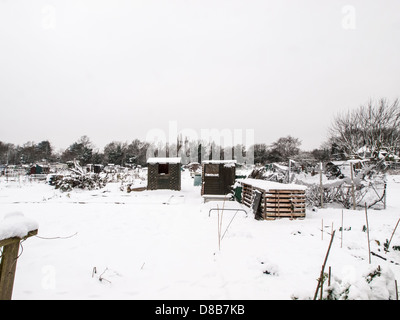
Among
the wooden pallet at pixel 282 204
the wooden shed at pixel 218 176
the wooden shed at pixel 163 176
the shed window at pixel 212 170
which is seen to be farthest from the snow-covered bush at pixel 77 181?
the wooden pallet at pixel 282 204

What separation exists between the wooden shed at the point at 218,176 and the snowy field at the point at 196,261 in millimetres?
7609

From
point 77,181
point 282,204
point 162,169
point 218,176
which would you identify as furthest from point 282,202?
point 77,181

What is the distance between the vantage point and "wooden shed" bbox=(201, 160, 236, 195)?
1415cm

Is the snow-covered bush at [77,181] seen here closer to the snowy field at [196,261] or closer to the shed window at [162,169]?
the shed window at [162,169]

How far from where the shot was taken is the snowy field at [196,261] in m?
2.63

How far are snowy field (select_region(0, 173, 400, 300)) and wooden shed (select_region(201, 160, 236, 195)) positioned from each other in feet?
25.0

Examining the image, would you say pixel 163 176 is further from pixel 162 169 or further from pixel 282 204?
pixel 282 204

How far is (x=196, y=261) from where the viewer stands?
12.0ft

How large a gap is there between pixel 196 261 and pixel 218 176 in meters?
10.8

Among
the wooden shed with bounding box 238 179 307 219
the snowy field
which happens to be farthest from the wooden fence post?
the wooden shed with bounding box 238 179 307 219

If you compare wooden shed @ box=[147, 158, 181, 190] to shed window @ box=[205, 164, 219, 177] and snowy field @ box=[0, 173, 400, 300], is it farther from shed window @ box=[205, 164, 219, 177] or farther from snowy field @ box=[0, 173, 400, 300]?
snowy field @ box=[0, 173, 400, 300]

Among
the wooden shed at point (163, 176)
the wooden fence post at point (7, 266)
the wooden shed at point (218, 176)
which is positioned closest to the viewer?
the wooden fence post at point (7, 266)
